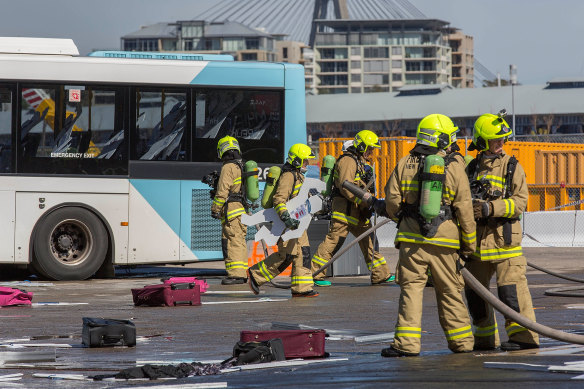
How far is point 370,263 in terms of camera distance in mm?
16125

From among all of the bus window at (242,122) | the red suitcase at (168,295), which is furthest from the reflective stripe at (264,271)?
the bus window at (242,122)

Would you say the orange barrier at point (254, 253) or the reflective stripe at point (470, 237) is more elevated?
the reflective stripe at point (470, 237)

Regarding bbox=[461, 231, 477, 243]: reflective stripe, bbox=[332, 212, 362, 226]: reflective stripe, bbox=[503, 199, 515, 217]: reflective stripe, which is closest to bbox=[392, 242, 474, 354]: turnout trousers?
bbox=[461, 231, 477, 243]: reflective stripe

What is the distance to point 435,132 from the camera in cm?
888

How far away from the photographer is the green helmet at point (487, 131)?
917cm

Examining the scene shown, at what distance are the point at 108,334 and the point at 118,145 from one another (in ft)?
26.0

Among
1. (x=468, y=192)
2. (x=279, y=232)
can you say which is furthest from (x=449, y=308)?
(x=279, y=232)

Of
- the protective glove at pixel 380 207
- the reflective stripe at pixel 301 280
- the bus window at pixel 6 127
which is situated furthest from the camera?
the bus window at pixel 6 127

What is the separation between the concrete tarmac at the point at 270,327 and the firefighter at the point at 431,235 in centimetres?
21

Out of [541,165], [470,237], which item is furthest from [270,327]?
[541,165]

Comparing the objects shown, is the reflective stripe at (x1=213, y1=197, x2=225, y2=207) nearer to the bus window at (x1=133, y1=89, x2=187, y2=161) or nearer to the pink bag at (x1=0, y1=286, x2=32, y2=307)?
the bus window at (x1=133, y1=89, x2=187, y2=161)

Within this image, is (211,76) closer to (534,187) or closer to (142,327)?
(142,327)

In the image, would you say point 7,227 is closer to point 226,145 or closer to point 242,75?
point 226,145

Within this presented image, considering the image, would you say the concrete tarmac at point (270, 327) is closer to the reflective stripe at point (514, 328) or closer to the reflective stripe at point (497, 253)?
the reflective stripe at point (514, 328)
